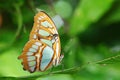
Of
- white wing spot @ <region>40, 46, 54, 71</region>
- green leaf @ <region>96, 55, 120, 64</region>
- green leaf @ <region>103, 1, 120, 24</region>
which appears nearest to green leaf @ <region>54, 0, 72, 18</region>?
green leaf @ <region>103, 1, 120, 24</region>

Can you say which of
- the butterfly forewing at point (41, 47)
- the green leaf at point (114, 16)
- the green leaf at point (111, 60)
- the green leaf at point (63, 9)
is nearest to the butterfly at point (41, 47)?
the butterfly forewing at point (41, 47)

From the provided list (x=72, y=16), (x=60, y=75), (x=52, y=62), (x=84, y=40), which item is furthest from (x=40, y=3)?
(x=60, y=75)

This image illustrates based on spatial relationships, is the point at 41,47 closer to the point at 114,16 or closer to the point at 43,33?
the point at 43,33

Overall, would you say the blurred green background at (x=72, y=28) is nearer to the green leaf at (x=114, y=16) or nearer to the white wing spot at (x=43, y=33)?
the green leaf at (x=114, y=16)

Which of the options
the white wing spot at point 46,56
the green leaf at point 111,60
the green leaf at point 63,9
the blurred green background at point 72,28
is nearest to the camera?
the green leaf at point 111,60

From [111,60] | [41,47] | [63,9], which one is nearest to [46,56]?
[41,47]

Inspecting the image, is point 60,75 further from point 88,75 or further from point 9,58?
point 9,58
